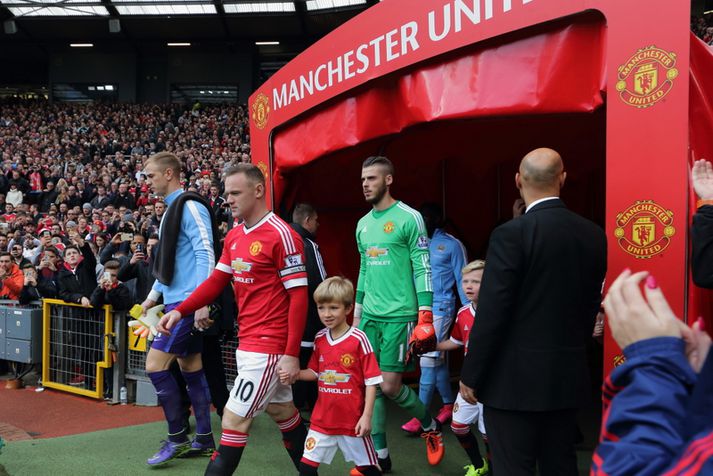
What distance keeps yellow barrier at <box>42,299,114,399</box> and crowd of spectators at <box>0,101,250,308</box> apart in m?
0.17

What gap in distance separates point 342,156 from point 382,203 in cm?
193

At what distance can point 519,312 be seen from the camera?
249cm

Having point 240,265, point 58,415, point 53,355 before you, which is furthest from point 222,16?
point 240,265

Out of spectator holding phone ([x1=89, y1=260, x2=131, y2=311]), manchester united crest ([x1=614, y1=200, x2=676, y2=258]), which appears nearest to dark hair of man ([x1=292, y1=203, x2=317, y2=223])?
spectator holding phone ([x1=89, y1=260, x2=131, y2=311])

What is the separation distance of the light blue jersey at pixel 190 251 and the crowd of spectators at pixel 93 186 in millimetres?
2071

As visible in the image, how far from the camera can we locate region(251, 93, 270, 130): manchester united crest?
5.79 m

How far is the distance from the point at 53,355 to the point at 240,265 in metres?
5.05

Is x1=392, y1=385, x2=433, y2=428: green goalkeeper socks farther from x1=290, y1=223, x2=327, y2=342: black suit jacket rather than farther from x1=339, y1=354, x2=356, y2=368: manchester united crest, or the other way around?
x1=290, y1=223, x2=327, y2=342: black suit jacket

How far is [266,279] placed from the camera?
3.35 m

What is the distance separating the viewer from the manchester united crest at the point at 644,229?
2.73 meters

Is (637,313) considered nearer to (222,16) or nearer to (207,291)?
(207,291)

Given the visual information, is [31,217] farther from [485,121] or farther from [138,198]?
[485,121]

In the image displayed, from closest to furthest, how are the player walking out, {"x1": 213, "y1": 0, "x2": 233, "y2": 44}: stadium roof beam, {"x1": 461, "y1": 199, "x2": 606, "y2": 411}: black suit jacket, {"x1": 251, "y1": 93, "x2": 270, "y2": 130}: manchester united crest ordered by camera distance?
{"x1": 461, "y1": 199, "x2": 606, "y2": 411}: black suit jacket < the player walking out < {"x1": 251, "y1": 93, "x2": 270, "y2": 130}: manchester united crest < {"x1": 213, "y1": 0, "x2": 233, "y2": 44}: stadium roof beam

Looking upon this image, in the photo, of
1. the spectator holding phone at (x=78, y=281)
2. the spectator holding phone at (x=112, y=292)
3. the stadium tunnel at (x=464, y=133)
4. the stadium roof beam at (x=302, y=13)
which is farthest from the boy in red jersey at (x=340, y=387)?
the stadium roof beam at (x=302, y=13)
